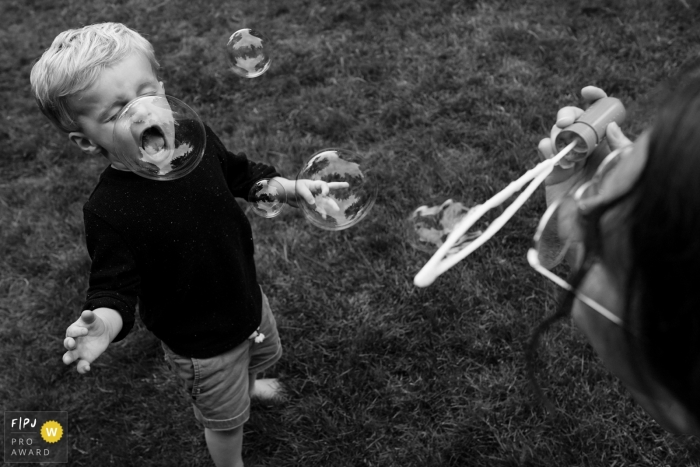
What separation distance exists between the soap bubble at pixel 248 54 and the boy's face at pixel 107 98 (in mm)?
1284

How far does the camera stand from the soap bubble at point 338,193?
200 centimetres

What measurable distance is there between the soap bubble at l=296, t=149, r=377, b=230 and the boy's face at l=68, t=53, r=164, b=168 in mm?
625

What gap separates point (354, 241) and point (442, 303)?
2.01ft

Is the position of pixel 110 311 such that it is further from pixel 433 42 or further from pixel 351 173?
pixel 433 42

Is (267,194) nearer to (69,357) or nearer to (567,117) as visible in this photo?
(69,357)

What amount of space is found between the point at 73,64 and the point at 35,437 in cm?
174

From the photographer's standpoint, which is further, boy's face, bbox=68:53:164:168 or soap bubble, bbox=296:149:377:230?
soap bubble, bbox=296:149:377:230

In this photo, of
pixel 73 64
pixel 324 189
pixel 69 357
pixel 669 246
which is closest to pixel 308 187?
pixel 324 189

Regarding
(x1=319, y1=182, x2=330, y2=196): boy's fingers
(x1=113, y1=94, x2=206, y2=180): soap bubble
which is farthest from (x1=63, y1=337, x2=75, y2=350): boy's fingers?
(x1=319, y1=182, x2=330, y2=196): boy's fingers

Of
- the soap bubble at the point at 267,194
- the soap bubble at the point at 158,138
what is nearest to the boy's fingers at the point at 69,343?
the soap bubble at the point at 158,138

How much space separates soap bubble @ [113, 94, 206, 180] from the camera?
1.55 meters

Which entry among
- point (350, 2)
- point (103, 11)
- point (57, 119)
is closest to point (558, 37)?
point (350, 2)

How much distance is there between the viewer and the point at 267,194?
2016 millimetres

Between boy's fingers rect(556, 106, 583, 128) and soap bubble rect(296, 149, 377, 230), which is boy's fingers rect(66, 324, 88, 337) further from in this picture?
boy's fingers rect(556, 106, 583, 128)
